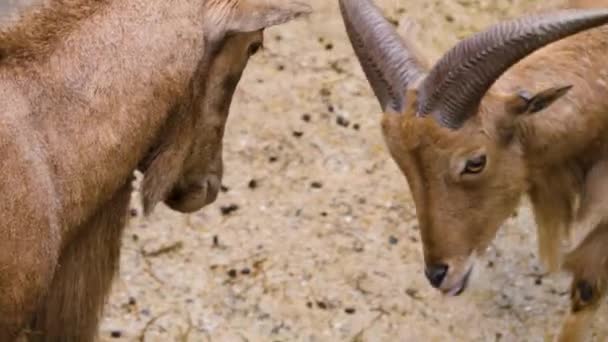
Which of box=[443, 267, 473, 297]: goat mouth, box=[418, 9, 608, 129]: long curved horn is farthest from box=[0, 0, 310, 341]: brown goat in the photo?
box=[443, 267, 473, 297]: goat mouth

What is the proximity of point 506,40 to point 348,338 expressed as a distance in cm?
185

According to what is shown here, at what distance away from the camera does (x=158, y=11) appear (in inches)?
162

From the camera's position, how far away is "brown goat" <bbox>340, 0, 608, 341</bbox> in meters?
4.64

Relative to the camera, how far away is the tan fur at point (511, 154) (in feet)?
15.7

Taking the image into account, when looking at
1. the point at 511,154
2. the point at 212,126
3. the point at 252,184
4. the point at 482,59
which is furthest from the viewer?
the point at 252,184

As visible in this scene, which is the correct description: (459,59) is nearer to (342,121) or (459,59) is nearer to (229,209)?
(229,209)

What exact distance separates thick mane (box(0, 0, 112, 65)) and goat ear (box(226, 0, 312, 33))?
41 centimetres

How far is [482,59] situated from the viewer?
4.61 m

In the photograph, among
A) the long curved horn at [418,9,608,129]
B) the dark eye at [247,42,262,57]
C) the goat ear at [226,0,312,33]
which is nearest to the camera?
the goat ear at [226,0,312,33]

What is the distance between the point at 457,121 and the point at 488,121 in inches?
5.6

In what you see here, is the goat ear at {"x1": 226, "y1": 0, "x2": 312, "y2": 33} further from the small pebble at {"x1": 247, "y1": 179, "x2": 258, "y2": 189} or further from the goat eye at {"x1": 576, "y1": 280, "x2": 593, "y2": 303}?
the small pebble at {"x1": 247, "y1": 179, "x2": 258, "y2": 189}

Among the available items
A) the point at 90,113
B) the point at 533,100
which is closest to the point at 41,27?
the point at 90,113

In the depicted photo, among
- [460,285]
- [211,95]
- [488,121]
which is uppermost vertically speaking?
[211,95]

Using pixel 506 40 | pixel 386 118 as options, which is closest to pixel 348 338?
pixel 386 118
